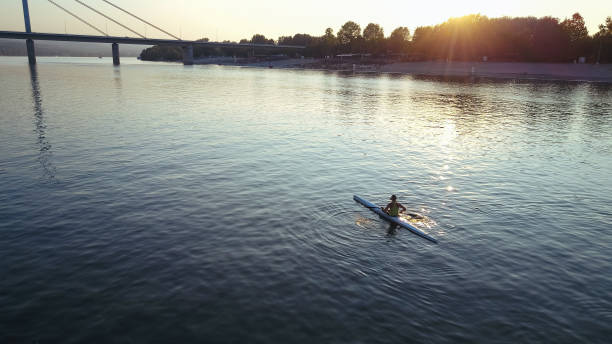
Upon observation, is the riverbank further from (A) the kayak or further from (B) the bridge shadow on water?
(B) the bridge shadow on water

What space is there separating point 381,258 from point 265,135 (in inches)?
1307

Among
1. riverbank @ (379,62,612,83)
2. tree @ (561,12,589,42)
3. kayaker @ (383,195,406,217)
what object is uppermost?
tree @ (561,12,589,42)

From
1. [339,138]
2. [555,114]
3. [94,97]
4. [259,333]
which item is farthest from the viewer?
[94,97]

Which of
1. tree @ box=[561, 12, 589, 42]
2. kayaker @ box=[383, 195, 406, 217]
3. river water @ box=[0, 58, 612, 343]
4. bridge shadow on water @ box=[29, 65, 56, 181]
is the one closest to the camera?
river water @ box=[0, 58, 612, 343]

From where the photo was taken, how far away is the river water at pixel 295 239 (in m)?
15.8

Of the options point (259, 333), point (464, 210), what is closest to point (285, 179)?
point (464, 210)

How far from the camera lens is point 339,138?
51.1 meters

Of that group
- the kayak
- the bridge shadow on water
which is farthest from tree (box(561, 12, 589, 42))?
the bridge shadow on water

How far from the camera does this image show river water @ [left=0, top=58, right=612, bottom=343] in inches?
622

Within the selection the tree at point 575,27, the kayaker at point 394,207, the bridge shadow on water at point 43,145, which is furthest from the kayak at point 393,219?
the tree at point 575,27

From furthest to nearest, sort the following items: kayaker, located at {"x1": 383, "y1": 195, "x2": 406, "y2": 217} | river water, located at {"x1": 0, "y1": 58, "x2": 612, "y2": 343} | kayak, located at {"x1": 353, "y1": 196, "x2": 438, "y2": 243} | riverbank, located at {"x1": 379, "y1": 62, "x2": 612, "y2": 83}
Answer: riverbank, located at {"x1": 379, "y1": 62, "x2": 612, "y2": 83} → kayaker, located at {"x1": 383, "y1": 195, "x2": 406, "y2": 217} → kayak, located at {"x1": 353, "y1": 196, "x2": 438, "y2": 243} → river water, located at {"x1": 0, "y1": 58, "x2": 612, "y2": 343}

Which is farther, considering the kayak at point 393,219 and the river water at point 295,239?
the kayak at point 393,219

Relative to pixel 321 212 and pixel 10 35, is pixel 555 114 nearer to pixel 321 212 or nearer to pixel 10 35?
pixel 321 212

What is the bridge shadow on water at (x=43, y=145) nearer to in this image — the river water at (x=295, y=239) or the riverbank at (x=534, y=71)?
the river water at (x=295, y=239)
